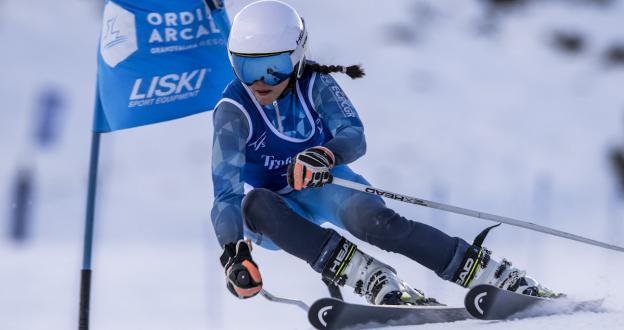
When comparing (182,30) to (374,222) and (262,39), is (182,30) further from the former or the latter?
(374,222)

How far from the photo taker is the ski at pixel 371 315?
4086mm

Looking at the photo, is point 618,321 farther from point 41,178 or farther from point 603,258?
point 41,178

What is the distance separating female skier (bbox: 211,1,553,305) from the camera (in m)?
4.43

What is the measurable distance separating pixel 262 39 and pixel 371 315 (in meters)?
1.47

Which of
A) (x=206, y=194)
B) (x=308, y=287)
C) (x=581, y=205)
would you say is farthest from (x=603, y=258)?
(x=206, y=194)

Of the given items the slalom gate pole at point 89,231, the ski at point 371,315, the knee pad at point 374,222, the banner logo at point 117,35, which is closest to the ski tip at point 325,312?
the ski at point 371,315

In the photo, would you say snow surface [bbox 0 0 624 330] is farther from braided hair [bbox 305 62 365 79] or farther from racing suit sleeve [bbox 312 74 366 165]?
braided hair [bbox 305 62 365 79]

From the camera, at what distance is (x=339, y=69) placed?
4.99 m

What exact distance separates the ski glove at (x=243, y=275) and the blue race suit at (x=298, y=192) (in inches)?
5.8

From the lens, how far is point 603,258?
11070 millimetres

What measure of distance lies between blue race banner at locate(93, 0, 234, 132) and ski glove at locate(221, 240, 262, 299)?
2383mm

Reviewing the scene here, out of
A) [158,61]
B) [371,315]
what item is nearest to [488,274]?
[371,315]

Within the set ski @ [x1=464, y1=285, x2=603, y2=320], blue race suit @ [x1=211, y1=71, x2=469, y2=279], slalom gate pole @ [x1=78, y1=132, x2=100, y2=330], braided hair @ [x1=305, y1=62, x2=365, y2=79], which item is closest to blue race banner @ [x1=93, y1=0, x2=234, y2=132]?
slalom gate pole @ [x1=78, y1=132, x2=100, y2=330]

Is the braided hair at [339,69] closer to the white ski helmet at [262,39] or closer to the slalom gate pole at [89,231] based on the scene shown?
the white ski helmet at [262,39]
